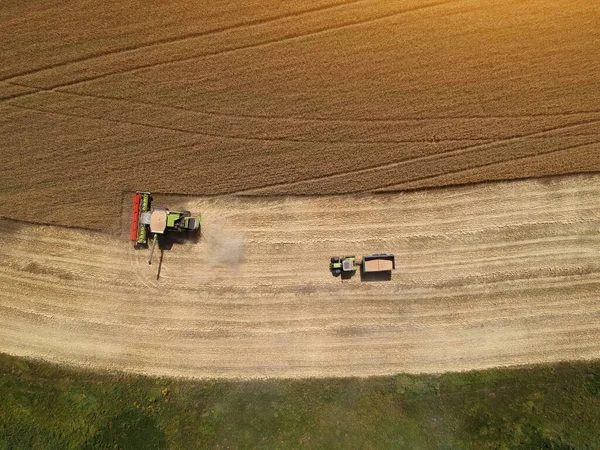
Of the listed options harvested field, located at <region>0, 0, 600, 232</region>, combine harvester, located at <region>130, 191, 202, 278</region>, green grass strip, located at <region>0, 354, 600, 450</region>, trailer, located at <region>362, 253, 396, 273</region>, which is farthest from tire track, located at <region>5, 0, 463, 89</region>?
green grass strip, located at <region>0, 354, 600, 450</region>

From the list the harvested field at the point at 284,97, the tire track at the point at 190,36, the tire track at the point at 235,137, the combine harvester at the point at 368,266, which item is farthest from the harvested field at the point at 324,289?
the tire track at the point at 190,36

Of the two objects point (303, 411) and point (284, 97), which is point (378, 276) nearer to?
point (303, 411)

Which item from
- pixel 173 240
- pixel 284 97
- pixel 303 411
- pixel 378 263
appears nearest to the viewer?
pixel 378 263

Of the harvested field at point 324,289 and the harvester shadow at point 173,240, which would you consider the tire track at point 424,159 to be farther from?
the harvester shadow at point 173,240

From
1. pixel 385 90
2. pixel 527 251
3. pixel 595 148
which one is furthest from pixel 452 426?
pixel 385 90

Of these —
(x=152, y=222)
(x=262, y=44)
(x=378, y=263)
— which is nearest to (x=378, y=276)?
(x=378, y=263)

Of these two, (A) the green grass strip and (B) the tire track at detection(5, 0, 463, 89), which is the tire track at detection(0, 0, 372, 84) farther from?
(A) the green grass strip
